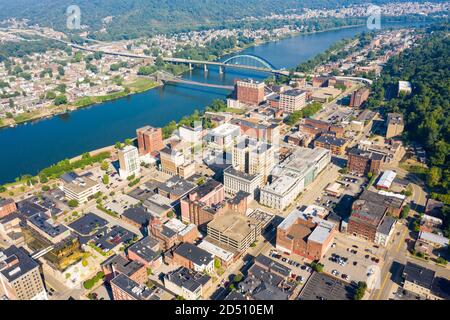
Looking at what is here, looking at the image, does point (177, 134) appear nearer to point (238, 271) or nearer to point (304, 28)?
point (238, 271)

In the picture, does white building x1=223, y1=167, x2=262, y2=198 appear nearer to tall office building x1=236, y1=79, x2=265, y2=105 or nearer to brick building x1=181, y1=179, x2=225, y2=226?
brick building x1=181, y1=179, x2=225, y2=226

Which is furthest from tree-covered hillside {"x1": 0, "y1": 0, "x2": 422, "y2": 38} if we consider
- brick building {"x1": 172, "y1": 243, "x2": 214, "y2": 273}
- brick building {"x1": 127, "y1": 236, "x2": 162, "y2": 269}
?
brick building {"x1": 172, "y1": 243, "x2": 214, "y2": 273}

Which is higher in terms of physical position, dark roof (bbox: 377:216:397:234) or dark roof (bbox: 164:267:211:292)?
dark roof (bbox: 377:216:397:234)

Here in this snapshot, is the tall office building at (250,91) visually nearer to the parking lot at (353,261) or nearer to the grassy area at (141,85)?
the grassy area at (141,85)

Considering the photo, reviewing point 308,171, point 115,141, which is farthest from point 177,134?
point 308,171

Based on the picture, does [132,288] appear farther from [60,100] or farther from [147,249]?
[60,100]

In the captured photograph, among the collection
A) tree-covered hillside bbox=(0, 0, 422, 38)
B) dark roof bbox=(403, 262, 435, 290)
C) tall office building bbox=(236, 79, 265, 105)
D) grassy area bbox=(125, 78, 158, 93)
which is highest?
tree-covered hillside bbox=(0, 0, 422, 38)
